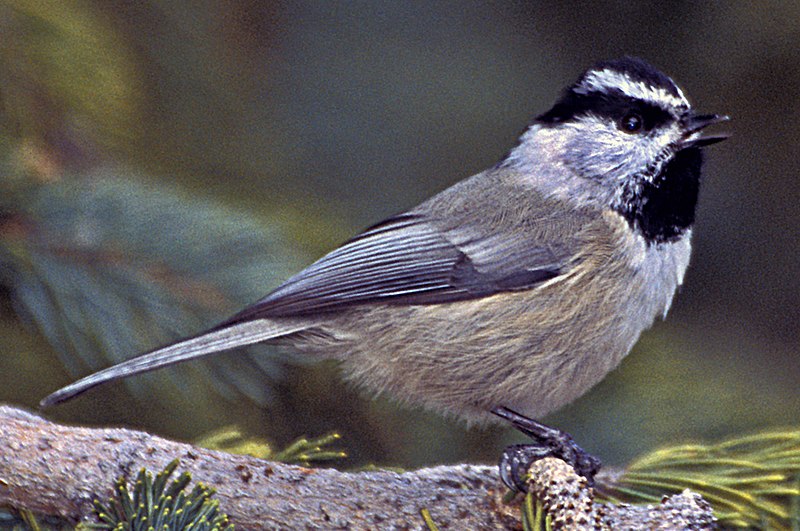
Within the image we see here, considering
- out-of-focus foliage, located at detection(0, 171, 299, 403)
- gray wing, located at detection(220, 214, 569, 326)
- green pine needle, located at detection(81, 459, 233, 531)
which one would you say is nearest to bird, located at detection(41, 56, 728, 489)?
gray wing, located at detection(220, 214, 569, 326)

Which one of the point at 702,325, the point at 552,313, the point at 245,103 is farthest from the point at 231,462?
the point at 702,325

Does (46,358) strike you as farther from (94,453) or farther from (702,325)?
(702,325)

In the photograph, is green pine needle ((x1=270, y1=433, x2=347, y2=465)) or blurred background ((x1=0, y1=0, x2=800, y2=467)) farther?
blurred background ((x1=0, y1=0, x2=800, y2=467))

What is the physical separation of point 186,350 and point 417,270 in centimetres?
55

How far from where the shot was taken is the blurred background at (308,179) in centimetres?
199

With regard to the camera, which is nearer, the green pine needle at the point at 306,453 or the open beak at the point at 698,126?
the green pine needle at the point at 306,453

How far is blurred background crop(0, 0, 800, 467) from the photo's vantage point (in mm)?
1992

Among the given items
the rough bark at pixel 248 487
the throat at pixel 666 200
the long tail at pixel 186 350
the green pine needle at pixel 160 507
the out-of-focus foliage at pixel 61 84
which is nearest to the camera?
the green pine needle at pixel 160 507

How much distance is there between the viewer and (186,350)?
6.05ft

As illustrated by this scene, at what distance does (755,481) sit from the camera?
67.9 inches

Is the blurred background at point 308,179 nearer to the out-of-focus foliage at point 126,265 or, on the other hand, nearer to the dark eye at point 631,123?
the out-of-focus foliage at point 126,265

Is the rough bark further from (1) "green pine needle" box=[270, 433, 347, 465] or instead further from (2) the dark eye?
(2) the dark eye

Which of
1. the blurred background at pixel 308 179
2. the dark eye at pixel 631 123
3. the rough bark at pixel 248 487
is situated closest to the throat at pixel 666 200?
the dark eye at pixel 631 123

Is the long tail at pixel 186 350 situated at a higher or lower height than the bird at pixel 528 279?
lower
